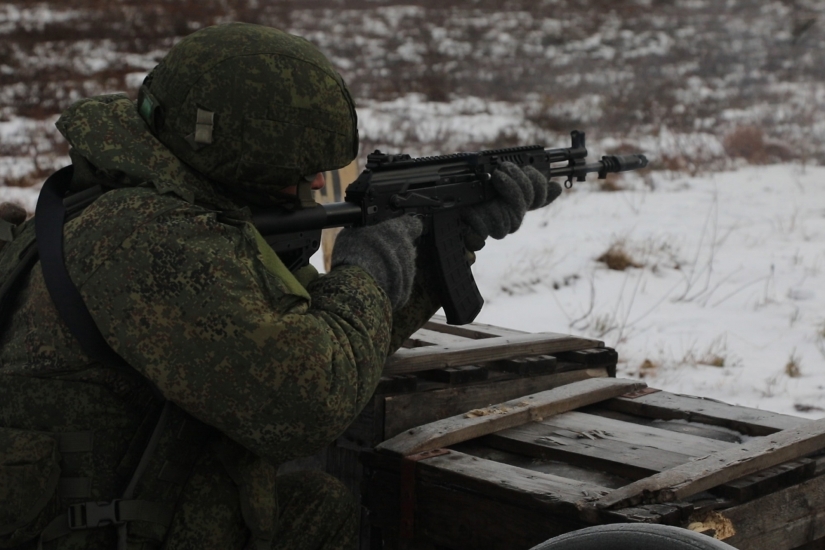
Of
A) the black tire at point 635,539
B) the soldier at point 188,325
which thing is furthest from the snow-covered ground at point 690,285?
the soldier at point 188,325

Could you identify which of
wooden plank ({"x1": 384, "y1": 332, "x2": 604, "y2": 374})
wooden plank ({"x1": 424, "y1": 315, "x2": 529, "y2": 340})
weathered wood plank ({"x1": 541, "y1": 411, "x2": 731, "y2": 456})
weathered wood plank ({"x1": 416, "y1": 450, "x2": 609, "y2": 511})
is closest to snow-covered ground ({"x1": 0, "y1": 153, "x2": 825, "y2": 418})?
wooden plank ({"x1": 424, "y1": 315, "x2": 529, "y2": 340})

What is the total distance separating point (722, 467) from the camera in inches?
87.7

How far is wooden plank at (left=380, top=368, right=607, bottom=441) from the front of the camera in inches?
106

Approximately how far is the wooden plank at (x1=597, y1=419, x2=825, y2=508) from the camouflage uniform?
0.65 meters

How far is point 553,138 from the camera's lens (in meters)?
12.4

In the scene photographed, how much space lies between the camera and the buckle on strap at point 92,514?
1932mm

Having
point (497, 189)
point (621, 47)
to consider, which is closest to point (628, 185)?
point (497, 189)

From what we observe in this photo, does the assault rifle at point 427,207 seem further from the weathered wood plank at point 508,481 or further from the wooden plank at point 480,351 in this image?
the weathered wood plank at point 508,481

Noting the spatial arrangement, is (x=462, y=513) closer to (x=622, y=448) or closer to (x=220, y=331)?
(x=622, y=448)

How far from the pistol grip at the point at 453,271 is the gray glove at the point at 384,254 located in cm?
25

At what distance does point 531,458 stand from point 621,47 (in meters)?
19.4

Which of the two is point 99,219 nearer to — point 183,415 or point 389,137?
point 183,415

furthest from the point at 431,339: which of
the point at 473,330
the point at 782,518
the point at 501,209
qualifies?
the point at 782,518

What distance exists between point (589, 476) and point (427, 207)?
2.79 feet
